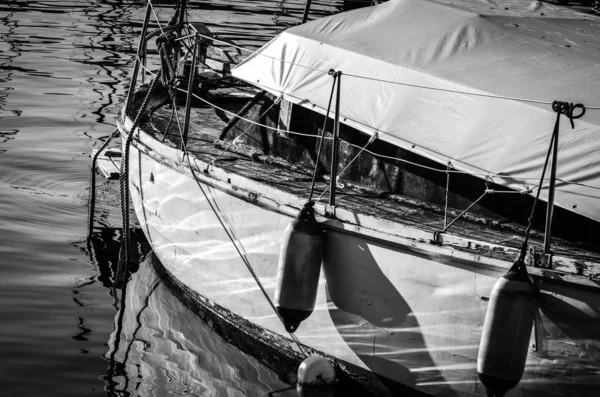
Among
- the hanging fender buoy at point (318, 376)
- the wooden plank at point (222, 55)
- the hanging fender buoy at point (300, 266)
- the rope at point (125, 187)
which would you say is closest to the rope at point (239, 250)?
the hanging fender buoy at point (318, 376)

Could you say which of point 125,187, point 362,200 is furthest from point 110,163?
point 362,200

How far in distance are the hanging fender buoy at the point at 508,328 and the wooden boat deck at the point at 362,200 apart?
28 cm

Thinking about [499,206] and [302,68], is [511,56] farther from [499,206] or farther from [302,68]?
[302,68]

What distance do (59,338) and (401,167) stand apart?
128 inches

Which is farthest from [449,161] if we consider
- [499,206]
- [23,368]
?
[23,368]

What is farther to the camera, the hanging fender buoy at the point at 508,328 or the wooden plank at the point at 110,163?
the wooden plank at the point at 110,163

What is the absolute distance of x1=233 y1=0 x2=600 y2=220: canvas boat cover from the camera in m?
6.27

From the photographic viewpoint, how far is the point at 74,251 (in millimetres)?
9906

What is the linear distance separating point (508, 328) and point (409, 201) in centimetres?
184

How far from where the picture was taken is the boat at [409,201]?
5871 mm

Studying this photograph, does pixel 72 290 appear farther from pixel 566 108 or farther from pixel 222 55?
pixel 566 108

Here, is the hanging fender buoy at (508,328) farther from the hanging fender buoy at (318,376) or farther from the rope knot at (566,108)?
the hanging fender buoy at (318,376)

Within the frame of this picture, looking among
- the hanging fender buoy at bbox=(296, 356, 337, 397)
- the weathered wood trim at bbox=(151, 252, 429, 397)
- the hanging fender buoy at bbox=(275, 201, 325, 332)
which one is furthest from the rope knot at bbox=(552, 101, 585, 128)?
the hanging fender buoy at bbox=(296, 356, 337, 397)

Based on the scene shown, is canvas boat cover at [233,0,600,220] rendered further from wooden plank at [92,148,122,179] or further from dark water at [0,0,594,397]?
wooden plank at [92,148,122,179]
